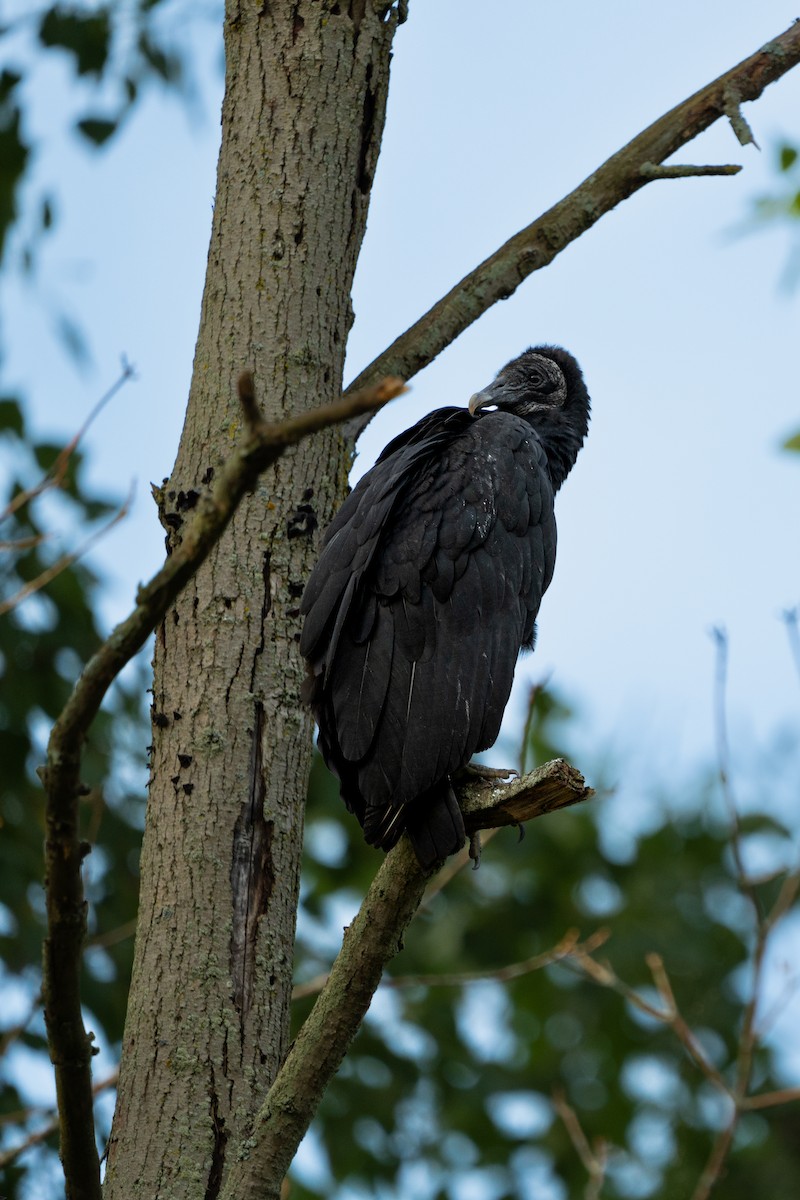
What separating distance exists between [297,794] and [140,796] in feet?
8.34

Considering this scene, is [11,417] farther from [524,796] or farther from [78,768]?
[78,768]

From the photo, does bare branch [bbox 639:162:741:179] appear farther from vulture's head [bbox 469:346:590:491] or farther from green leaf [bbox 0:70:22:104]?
green leaf [bbox 0:70:22:104]

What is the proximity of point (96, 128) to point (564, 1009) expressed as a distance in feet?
16.8

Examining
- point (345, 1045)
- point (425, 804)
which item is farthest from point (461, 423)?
point (345, 1045)

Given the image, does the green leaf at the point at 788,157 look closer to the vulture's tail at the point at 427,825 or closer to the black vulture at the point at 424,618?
the black vulture at the point at 424,618

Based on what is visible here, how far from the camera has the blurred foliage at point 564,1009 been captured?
6012 millimetres

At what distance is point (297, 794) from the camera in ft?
9.29

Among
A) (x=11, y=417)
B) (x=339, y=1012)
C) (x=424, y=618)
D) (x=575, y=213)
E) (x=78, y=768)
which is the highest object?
(x=11, y=417)

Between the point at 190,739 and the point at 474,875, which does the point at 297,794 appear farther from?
the point at 474,875

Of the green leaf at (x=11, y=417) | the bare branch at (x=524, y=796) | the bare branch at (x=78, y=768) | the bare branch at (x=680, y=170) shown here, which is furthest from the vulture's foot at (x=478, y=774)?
the green leaf at (x=11, y=417)

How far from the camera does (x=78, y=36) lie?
4926 millimetres

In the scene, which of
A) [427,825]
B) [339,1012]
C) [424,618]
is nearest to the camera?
[339,1012]

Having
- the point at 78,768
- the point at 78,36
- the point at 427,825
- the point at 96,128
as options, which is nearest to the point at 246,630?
the point at 427,825

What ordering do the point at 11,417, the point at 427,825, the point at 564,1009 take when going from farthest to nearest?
1. the point at 564,1009
2. the point at 11,417
3. the point at 427,825
